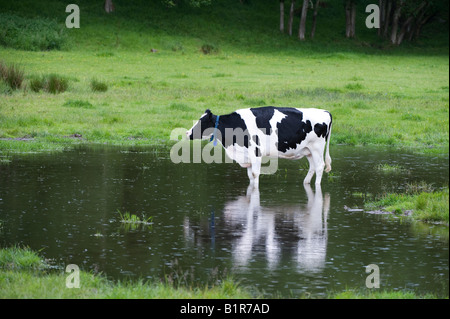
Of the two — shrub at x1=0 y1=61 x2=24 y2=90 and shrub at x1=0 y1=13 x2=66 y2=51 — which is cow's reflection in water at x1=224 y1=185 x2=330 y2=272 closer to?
shrub at x1=0 y1=61 x2=24 y2=90

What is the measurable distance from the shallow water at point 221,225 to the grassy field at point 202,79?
4.51 meters

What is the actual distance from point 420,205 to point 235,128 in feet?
14.9

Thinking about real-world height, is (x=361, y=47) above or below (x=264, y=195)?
above

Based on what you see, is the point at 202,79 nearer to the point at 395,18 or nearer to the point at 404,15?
the point at 395,18

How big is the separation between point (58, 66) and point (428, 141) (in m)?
23.8

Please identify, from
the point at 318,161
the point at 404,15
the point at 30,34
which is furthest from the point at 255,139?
the point at 404,15

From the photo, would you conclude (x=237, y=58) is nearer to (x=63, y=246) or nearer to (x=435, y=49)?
(x=435, y=49)

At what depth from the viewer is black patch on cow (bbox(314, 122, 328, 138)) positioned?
15539mm

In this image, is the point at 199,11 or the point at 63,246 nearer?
the point at 63,246

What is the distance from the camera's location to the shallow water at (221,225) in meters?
9.09

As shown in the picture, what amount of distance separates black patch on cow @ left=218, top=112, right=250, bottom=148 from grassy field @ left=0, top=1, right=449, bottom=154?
6.26 metres
